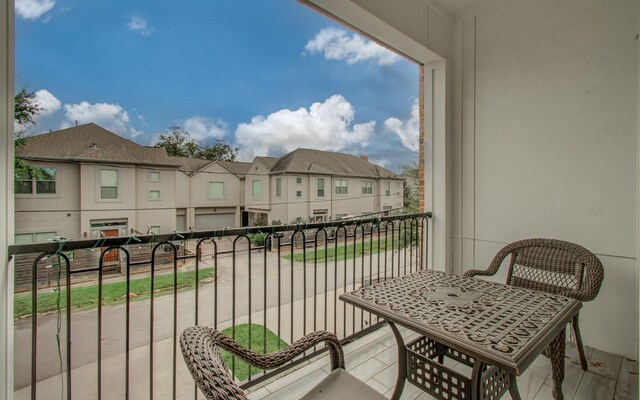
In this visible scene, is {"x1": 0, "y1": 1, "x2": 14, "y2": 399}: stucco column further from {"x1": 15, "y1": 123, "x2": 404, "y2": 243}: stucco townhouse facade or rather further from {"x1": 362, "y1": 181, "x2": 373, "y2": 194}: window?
{"x1": 362, "y1": 181, "x2": 373, "y2": 194}: window

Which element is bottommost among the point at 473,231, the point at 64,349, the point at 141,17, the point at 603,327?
the point at 603,327

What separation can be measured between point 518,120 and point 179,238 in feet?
9.47

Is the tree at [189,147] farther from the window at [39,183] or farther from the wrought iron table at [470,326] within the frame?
the wrought iron table at [470,326]

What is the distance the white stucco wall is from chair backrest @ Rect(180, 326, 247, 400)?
9.11 feet

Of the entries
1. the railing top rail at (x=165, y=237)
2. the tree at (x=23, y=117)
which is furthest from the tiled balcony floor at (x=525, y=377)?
the tree at (x=23, y=117)

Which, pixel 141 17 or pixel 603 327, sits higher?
pixel 141 17

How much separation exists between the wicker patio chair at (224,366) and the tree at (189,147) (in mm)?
840

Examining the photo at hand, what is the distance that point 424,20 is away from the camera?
2.73 m

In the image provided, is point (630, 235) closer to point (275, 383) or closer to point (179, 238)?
point (275, 383)

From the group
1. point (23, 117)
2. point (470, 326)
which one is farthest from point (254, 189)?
point (470, 326)

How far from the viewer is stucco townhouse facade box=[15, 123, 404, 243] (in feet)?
3.85

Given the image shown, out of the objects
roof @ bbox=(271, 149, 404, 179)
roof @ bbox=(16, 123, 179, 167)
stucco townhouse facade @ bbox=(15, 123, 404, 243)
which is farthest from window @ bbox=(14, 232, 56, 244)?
roof @ bbox=(271, 149, 404, 179)

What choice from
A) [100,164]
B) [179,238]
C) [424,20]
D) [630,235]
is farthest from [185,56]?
[630,235]

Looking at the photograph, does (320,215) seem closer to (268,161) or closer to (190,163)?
(268,161)
